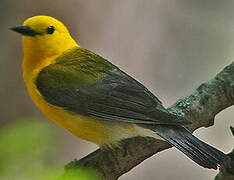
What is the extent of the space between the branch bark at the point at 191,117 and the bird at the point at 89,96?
0.35 feet

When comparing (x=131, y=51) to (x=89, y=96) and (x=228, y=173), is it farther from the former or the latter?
(x=228, y=173)

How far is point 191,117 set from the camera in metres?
3.01

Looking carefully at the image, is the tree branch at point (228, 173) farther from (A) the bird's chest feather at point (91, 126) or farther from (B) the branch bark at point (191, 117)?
(A) the bird's chest feather at point (91, 126)

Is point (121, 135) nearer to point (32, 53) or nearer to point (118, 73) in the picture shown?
point (118, 73)

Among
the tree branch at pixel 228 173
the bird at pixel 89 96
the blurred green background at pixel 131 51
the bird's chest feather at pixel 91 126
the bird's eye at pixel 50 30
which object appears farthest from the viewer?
the blurred green background at pixel 131 51

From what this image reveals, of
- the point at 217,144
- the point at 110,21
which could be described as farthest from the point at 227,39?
the point at 110,21

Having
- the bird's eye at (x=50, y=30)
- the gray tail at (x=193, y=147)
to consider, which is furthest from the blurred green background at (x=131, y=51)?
the gray tail at (x=193, y=147)

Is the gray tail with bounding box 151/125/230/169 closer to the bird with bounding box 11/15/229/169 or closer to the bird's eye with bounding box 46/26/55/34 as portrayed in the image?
the bird with bounding box 11/15/229/169

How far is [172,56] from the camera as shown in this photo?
6887 mm

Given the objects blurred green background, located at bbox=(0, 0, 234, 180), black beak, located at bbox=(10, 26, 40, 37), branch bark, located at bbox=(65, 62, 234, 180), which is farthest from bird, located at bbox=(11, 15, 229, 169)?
blurred green background, located at bbox=(0, 0, 234, 180)

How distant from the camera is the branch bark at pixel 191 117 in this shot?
9.48 ft

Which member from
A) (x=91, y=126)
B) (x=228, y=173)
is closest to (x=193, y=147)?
(x=228, y=173)

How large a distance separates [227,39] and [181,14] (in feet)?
3.34

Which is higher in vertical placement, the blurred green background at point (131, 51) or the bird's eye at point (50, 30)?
the bird's eye at point (50, 30)
